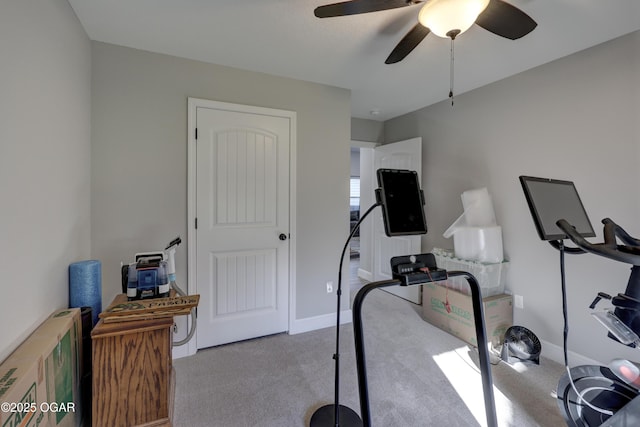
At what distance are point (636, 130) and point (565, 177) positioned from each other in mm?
483

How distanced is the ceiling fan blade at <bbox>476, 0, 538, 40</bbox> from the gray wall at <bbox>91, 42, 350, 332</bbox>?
5.42ft

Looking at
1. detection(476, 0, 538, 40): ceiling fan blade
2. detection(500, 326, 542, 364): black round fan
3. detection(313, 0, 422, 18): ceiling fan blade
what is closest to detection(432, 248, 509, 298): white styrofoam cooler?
detection(500, 326, 542, 364): black round fan

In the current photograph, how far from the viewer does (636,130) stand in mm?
1963

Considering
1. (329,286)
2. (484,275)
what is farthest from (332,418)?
(484,275)

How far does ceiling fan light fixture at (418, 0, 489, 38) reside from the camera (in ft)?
4.31

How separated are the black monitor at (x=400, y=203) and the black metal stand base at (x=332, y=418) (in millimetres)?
1140

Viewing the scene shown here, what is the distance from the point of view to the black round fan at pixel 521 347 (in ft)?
7.43

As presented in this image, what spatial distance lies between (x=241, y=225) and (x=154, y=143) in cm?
93

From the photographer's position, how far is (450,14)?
136cm

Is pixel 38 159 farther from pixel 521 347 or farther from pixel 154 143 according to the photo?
pixel 521 347

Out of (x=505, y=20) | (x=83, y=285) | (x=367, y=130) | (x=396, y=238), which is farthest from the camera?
(x=367, y=130)

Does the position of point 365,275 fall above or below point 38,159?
below

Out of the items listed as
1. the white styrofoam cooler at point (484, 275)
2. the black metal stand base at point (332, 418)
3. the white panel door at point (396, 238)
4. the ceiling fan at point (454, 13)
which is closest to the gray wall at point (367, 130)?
the white panel door at point (396, 238)

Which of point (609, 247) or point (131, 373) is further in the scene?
point (131, 373)
